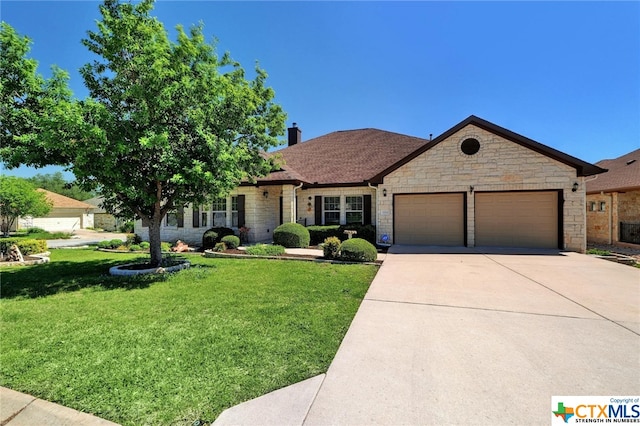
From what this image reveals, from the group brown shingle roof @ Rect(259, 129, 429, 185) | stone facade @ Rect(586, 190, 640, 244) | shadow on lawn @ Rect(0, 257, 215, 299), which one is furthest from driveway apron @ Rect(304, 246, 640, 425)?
stone facade @ Rect(586, 190, 640, 244)

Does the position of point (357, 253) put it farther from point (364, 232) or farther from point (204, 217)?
point (204, 217)

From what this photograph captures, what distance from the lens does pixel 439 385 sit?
2.72 meters

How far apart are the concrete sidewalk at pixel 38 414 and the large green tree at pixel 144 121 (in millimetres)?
4796

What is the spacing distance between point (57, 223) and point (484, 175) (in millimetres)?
41397

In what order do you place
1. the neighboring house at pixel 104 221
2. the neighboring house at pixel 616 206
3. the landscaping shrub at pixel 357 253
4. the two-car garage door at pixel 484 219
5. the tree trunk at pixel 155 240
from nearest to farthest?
the tree trunk at pixel 155 240 < the landscaping shrub at pixel 357 253 < the two-car garage door at pixel 484 219 < the neighboring house at pixel 616 206 < the neighboring house at pixel 104 221

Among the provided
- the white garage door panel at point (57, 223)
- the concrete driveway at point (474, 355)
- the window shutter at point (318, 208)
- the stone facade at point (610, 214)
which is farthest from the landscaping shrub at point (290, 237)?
the white garage door panel at point (57, 223)

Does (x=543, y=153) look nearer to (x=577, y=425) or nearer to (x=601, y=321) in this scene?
(x=601, y=321)

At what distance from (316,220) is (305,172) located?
11.2 ft

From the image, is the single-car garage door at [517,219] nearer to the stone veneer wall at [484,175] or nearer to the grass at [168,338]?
the stone veneer wall at [484,175]

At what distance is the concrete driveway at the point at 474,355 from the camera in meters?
2.40

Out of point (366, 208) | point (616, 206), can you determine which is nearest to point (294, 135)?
point (366, 208)

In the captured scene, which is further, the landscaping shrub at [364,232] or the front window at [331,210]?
the front window at [331,210]

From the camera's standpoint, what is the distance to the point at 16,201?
66.3ft

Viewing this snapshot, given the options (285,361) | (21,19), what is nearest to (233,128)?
(21,19)
